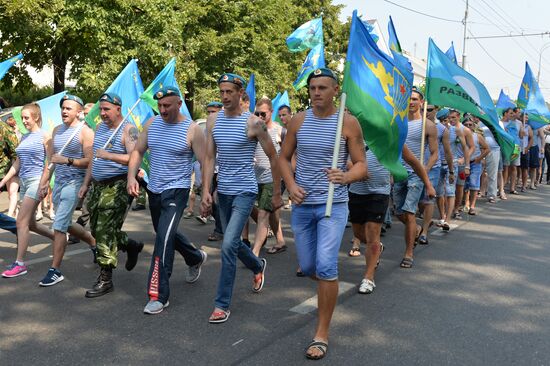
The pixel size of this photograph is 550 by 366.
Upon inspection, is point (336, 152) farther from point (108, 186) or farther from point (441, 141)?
point (441, 141)

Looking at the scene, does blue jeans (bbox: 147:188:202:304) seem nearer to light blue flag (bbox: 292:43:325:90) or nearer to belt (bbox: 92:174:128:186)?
belt (bbox: 92:174:128:186)

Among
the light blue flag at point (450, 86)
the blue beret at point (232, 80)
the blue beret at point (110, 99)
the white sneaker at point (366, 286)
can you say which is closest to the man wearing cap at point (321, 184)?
the blue beret at point (232, 80)

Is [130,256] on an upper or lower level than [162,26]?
lower

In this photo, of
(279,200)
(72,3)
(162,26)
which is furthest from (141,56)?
(279,200)

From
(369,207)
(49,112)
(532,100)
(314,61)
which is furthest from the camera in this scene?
(532,100)

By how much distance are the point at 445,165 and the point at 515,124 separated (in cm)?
638

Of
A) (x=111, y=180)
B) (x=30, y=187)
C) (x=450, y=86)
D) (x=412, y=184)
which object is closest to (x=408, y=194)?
(x=412, y=184)

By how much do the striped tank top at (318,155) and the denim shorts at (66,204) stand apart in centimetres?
257

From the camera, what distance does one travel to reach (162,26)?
18359 millimetres

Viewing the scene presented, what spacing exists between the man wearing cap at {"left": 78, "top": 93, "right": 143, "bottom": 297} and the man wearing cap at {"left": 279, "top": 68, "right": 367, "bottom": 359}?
179cm

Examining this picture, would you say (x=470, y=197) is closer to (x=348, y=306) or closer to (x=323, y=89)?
(x=348, y=306)

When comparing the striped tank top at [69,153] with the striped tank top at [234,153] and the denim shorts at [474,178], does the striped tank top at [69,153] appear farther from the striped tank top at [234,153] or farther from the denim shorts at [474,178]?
the denim shorts at [474,178]

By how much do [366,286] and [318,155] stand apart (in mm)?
1899

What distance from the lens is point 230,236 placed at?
469 cm
